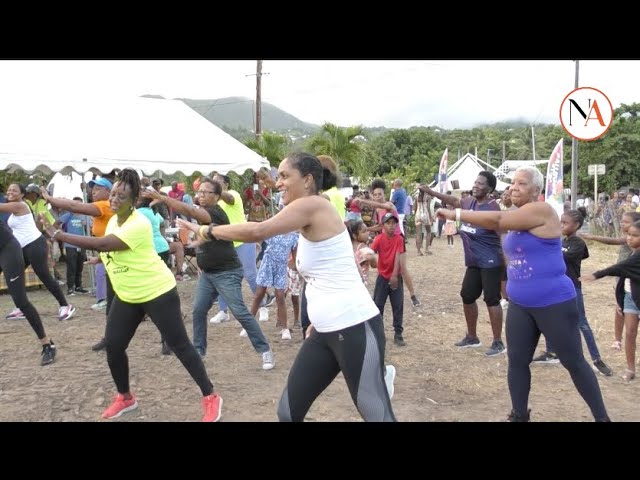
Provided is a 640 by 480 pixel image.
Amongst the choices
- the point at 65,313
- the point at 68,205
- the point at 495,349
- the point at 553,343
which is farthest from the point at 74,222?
the point at 553,343

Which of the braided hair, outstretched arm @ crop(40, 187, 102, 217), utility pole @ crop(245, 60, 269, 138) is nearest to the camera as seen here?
the braided hair

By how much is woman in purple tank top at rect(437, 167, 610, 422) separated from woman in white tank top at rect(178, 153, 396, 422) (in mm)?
913

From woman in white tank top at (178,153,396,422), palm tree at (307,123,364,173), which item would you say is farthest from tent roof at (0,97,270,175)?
palm tree at (307,123,364,173)

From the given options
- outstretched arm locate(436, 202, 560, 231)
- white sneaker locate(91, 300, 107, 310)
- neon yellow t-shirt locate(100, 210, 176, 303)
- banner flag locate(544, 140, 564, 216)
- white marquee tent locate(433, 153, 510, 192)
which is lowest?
white sneaker locate(91, 300, 107, 310)

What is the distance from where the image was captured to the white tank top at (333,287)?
3068mm

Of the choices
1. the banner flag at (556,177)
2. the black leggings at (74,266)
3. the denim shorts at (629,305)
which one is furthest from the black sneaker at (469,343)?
the black leggings at (74,266)

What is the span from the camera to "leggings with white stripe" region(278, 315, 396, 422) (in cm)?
302

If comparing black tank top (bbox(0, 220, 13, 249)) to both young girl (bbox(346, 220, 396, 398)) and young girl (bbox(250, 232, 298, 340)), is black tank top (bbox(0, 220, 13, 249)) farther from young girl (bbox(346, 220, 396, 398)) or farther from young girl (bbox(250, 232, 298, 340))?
young girl (bbox(346, 220, 396, 398))

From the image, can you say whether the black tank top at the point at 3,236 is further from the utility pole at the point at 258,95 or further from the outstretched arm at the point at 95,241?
the utility pole at the point at 258,95

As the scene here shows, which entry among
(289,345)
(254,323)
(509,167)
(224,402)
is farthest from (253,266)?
(509,167)

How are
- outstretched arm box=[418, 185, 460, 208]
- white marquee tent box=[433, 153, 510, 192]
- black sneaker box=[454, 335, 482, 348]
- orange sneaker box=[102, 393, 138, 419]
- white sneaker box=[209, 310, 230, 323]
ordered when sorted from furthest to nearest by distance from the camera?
white marquee tent box=[433, 153, 510, 192], white sneaker box=[209, 310, 230, 323], black sneaker box=[454, 335, 482, 348], outstretched arm box=[418, 185, 460, 208], orange sneaker box=[102, 393, 138, 419]

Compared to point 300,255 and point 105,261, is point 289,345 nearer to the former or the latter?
point 105,261

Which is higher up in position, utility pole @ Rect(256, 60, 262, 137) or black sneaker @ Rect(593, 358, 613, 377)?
utility pole @ Rect(256, 60, 262, 137)

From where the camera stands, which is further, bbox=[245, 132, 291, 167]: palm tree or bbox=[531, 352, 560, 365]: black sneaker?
bbox=[245, 132, 291, 167]: palm tree
